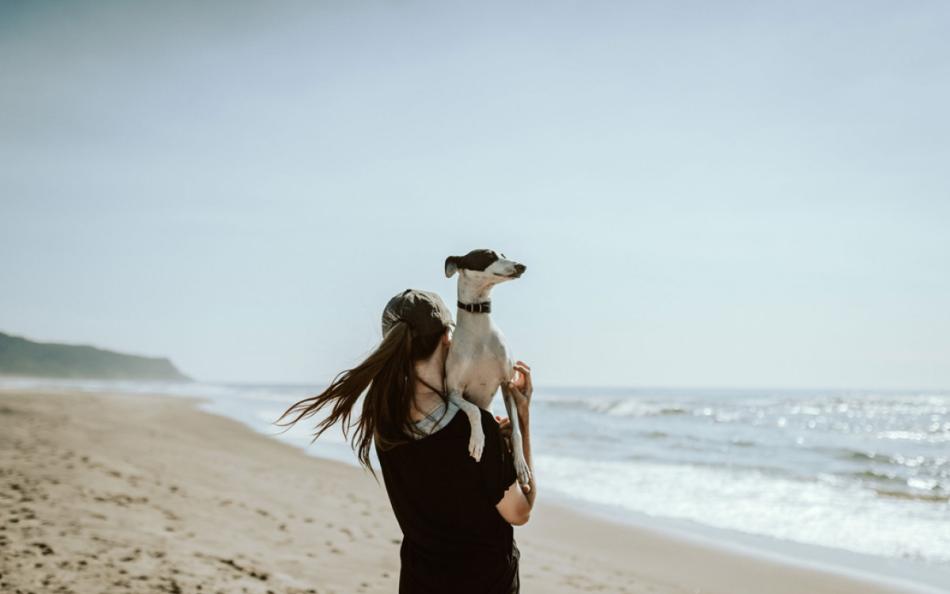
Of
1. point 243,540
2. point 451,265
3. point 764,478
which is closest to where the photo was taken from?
point 451,265

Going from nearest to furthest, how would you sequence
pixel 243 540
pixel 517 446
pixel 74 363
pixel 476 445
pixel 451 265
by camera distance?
pixel 476 445 → pixel 517 446 → pixel 451 265 → pixel 243 540 → pixel 74 363

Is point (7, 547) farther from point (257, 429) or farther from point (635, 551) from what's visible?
point (257, 429)

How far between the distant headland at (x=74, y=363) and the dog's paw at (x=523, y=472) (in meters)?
104

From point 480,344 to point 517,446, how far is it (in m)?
0.38

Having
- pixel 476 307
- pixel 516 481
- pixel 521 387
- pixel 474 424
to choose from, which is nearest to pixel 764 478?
pixel 521 387

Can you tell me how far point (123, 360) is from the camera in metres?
132

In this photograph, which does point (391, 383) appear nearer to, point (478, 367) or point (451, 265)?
point (478, 367)

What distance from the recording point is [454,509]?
2.05 meters

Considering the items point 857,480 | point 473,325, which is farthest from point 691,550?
point 857,480

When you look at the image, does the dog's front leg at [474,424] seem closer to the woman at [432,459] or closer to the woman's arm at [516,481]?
the woman at [432,459]

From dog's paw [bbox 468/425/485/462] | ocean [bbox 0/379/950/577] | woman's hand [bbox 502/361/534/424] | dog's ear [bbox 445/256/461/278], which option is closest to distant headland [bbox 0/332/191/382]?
ocean [bbox 0/379/950/577]

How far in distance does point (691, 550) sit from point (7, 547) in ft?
19.7

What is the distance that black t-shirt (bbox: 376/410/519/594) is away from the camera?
2006mm

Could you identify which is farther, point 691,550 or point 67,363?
point 67,363
